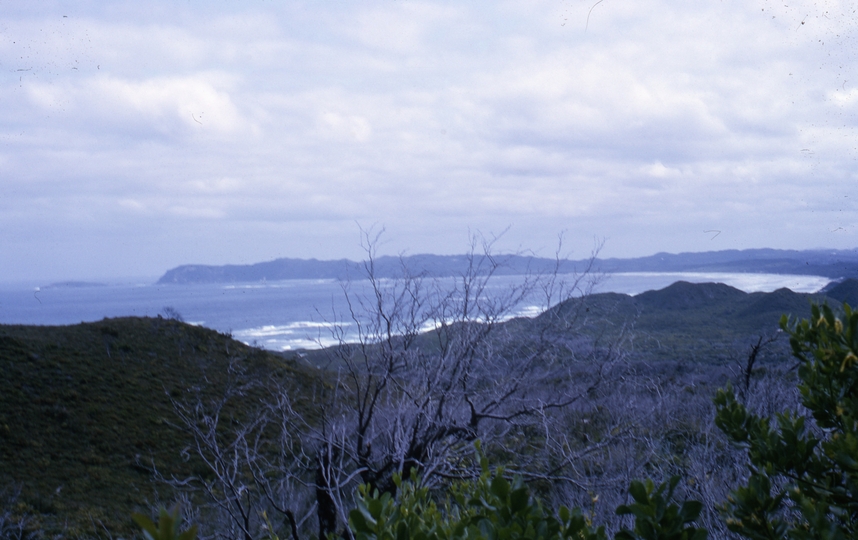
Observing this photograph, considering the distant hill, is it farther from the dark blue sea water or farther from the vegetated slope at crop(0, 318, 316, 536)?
the vegetated slope at crop(0, 318, 316, 536)

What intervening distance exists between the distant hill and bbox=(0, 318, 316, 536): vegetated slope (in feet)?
9.46

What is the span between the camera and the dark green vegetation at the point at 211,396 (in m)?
8.05

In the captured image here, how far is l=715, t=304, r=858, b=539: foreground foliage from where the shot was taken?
1.79 m

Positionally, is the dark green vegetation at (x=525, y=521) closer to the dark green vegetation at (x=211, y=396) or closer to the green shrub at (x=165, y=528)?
the green shrub at (x=165, y=528)

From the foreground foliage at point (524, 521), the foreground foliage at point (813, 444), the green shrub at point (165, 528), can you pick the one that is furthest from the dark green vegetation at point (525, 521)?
the green shrub at point (165, 528)

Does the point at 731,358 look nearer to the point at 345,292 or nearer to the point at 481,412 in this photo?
the point at 481,412

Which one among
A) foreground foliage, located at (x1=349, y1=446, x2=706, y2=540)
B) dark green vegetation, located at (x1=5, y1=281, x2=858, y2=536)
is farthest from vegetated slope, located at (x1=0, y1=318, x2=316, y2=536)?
foreground foliage, located at (x1=349, y1=446, x2=706, y2=540)

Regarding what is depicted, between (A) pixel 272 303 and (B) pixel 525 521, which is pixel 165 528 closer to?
(B) pixel 525 521

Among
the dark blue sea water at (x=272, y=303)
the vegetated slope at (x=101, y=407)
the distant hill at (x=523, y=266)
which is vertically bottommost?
the vegetated slope at (x=101, y=407)

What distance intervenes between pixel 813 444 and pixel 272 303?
66.3 ft

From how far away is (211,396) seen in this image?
45.1 feet

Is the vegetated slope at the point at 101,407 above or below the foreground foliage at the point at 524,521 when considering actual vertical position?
below

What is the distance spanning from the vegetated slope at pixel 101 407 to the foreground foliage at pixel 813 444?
5.94 metres

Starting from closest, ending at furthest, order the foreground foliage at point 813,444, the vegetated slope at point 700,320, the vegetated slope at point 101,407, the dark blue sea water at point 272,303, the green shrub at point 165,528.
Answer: the green shrub at point 165,528 < the foreground foliage at point 813,444 < the dark blue sea water at point 272,303 < the vegetated slope at point 101,407 < the vegetated slope at point 700,320
